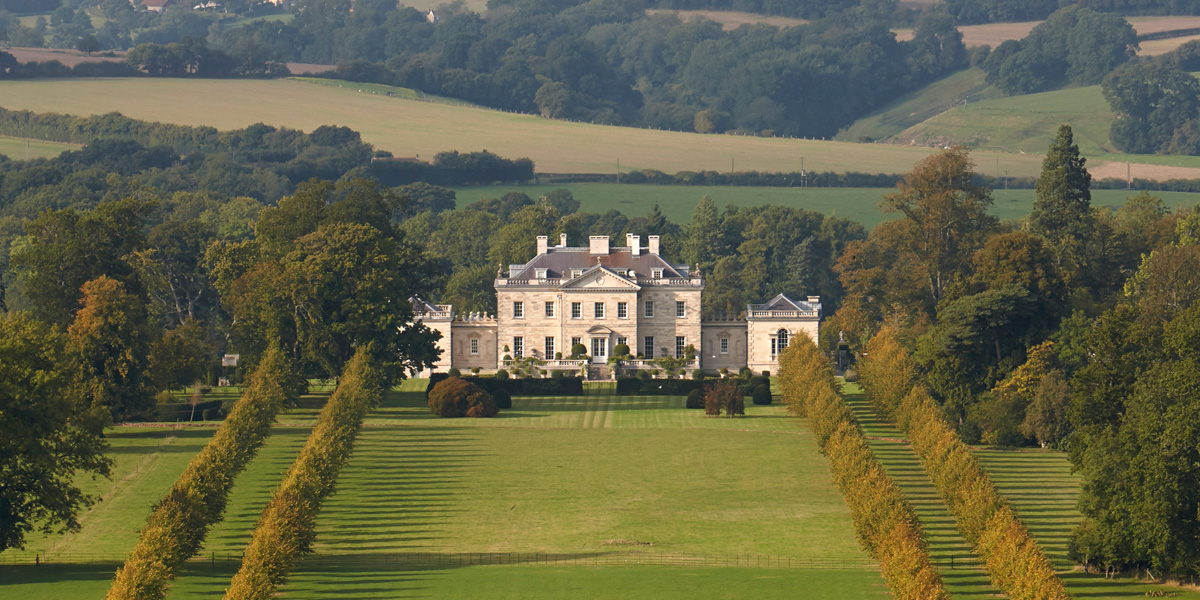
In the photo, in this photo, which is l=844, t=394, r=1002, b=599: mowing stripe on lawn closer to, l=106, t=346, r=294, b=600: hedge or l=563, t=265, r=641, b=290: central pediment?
l=106, t=346, r=294, b=600: hedge

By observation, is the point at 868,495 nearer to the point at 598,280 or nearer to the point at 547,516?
the point at 547,516

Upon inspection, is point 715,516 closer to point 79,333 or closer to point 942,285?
point 79,333

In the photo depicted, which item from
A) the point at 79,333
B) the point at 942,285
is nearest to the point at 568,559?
the point at 79,333

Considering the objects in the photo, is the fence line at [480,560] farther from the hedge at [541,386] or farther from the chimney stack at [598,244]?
the chimney stack at [598,244]

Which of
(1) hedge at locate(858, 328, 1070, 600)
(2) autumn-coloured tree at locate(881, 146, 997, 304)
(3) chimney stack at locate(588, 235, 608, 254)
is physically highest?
(2) autumn-coloured tree at locate(881, 146, 997, 304)

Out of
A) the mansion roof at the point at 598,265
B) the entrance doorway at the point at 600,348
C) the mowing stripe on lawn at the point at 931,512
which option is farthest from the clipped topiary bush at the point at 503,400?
the mansion roof at the point at 598,265

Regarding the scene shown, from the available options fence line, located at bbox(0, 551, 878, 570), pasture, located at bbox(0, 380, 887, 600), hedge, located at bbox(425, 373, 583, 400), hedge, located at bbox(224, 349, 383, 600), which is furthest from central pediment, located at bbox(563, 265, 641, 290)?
fence line, located at bbox(0, 551, 878, 570)

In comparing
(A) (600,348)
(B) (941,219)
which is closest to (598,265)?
(A) (600,348)
